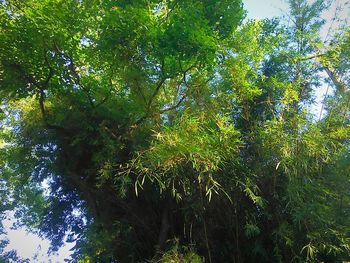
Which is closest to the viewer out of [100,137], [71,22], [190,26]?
[190,26]

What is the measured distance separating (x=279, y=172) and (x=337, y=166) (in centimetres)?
62

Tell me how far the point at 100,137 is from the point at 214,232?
184 cm

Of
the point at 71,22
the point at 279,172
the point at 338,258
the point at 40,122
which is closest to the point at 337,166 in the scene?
the point at 279,172

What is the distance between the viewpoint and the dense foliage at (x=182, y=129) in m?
3.57

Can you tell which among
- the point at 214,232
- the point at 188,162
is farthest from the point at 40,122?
the point at 214,232

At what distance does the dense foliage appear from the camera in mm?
3568

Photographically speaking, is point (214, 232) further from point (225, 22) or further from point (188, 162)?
point (225, 22)

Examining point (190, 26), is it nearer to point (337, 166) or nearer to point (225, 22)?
point (225, 22)

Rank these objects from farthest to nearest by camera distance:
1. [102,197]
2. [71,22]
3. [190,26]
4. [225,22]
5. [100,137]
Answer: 1. [102,197]
2. [100,137]
3. [225,22]
4. [71,22]
5. [190,26]

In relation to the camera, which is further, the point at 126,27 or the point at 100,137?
the point at 100,137

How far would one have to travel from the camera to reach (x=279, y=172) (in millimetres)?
3975

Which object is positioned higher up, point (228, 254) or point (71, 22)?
point (71, 22)

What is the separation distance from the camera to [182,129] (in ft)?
11.6

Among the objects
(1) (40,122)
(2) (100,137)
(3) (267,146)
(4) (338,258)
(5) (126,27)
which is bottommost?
(4) (338,258)
